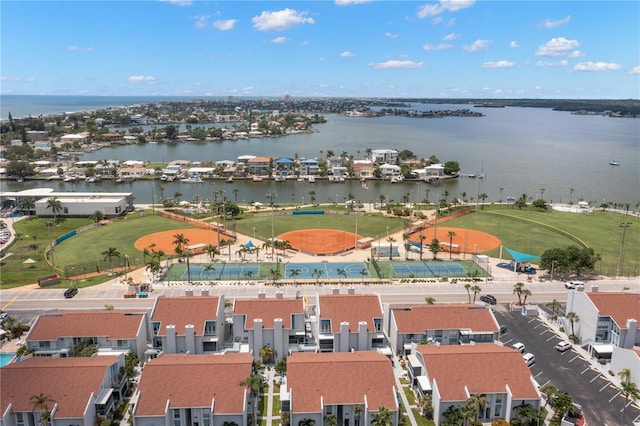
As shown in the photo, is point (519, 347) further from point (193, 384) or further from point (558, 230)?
point (558, 230)

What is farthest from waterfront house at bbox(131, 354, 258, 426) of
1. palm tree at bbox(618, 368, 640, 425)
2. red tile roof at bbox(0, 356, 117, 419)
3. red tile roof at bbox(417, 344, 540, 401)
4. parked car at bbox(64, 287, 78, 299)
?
palm tree at bbox(618, 368, 640, 425)

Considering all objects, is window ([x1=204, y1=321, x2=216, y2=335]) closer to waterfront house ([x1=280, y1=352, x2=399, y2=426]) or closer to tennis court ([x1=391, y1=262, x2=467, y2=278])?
waterfront house ([x1=280, y1=352, x2=399, y2=426])

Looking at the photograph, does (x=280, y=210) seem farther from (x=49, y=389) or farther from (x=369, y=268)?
(x=49, y=389)

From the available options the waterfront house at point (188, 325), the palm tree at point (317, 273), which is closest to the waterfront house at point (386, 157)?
the palm tree at point (317, 273)

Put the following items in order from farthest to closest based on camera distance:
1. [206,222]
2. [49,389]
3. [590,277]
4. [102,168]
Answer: [102,168], [206,222], [590,277], [49,389]

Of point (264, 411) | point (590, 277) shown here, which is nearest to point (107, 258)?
point (264, 411)

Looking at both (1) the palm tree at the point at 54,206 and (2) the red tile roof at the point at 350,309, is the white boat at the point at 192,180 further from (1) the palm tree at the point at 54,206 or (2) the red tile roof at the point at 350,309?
(2) the red tile roof at the point at 350,309
